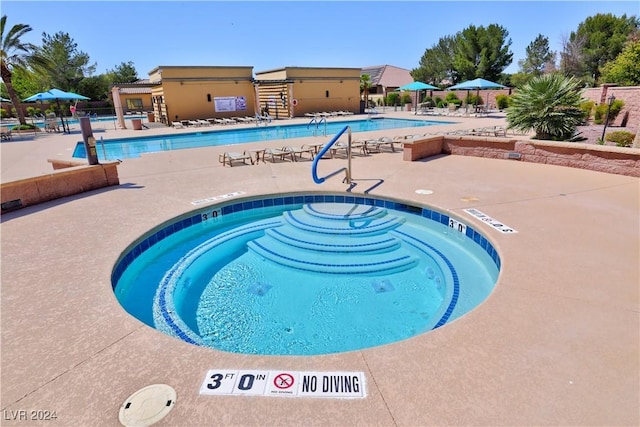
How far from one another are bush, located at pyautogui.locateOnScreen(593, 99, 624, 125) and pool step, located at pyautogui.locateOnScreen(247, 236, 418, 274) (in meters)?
17.7

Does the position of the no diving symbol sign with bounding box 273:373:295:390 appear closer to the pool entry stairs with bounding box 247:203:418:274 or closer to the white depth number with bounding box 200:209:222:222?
the pool entry stairs with bounding box 247:203:418:274

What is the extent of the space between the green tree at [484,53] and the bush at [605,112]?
25.5m

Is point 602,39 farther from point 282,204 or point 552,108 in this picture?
point 282,204

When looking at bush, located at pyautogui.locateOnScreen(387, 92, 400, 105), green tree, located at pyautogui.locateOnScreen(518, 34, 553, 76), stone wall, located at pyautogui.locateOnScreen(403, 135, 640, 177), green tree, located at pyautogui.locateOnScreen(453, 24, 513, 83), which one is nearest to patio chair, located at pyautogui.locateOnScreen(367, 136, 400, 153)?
stone wall, located at pyautogui.locateOnScreen(403, 135, 640, 177)

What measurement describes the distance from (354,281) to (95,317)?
10.7 feet

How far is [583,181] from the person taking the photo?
8.15m

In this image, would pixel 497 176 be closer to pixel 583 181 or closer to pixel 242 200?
pixel 583 181

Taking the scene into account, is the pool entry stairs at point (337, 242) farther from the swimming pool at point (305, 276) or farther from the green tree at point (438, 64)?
the green tree at point (438, 64)

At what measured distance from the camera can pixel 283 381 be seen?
2.75 metres

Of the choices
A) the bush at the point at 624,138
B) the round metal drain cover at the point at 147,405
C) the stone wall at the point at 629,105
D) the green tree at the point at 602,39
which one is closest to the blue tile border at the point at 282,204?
the round metal drain cover at the point at 147,405

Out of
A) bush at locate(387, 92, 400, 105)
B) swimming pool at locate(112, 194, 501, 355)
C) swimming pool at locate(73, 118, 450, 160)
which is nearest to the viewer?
swimming pool at locate(112, 194, 501, 355)

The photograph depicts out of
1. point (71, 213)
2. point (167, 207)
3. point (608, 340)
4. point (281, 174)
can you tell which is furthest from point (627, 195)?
point (71, 213)

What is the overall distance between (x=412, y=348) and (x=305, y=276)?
2.65m

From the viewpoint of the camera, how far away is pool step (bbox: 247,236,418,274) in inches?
224
